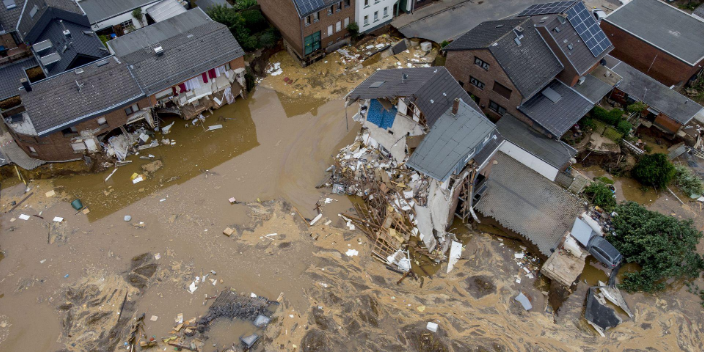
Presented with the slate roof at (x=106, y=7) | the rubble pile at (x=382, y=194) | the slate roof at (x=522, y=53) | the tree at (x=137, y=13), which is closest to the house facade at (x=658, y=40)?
the slate roof at (x=522, y=53)

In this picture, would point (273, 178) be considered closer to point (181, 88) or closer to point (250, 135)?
point (250, 135)

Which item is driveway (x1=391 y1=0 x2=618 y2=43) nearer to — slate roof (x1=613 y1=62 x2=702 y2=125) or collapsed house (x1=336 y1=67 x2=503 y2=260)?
slate roof (x1=613 y1=62 x2=702 y2=125)

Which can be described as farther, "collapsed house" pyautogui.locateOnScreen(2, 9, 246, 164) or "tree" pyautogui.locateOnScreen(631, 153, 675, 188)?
"tree" pyautogui.locateOnScreen(631, 153, 675, 188)

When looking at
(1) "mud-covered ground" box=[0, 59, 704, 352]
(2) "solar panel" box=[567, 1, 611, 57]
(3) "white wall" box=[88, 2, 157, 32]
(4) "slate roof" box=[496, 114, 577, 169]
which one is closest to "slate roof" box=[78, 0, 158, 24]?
(3) "white wall" box=[88, 2, 157, 32]

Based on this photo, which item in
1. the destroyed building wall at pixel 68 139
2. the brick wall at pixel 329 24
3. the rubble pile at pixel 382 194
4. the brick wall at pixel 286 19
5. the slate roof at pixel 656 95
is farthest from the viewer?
the brick wall at pixel 329 24

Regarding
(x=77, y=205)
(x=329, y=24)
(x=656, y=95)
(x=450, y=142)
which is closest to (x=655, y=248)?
(x=450, y=142)

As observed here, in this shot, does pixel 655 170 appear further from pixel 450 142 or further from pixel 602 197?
pixel 450 142

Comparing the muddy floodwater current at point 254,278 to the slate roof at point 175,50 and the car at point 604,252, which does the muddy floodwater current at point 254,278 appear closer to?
the car at point 604,252
